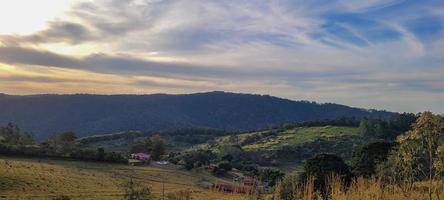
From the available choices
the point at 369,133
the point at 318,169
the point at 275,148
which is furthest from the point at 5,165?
the point at 369,133

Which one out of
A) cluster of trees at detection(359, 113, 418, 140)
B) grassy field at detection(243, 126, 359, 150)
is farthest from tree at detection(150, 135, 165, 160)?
cluster of trees at detection(359, 113, 418, 140)

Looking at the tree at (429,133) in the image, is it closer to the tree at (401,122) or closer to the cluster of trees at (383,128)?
the cluster of trees at (383,128)

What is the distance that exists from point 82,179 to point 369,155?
32.2 m

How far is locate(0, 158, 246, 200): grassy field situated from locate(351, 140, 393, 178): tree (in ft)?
54.7

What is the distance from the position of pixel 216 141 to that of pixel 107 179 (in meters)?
86.8

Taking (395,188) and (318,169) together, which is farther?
(318,169)

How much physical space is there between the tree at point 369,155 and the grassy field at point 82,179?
54.7ft

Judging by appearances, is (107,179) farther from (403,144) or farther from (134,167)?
(403,144)

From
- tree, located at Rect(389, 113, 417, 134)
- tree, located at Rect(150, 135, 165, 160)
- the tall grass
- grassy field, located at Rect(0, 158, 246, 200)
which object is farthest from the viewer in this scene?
tree, located at Rect(389, 113, 417, 134)

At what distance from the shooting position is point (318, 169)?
166 ft

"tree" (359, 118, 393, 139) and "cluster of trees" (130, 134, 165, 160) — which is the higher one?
"tree" (359, 118, 393, 139)

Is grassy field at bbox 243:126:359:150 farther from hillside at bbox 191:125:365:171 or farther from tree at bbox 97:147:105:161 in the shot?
tree at bbox 97:147:105:161

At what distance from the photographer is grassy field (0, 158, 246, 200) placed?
45844mm

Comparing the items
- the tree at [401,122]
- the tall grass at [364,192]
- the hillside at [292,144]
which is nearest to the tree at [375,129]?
the hillside at [292,144]
